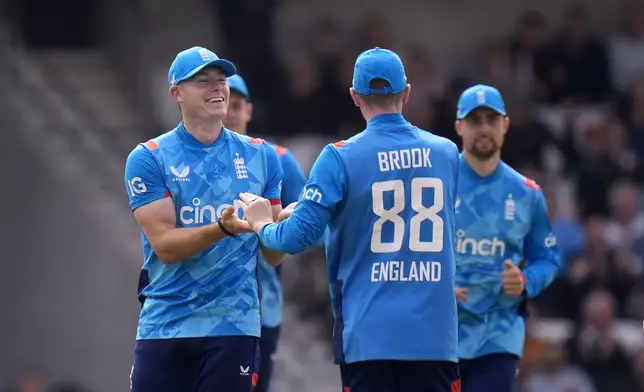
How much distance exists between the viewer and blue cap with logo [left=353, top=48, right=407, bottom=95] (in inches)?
310

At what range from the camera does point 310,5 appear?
63.3 ft

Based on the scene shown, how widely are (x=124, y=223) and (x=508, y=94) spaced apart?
171 inches

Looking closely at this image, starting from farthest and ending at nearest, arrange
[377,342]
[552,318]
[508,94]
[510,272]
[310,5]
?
[310,5] < [508,94] < [552,318] < [510,272] < [377,342]

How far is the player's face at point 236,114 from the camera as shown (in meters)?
10.6

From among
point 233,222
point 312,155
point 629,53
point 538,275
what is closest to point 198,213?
point 233,222

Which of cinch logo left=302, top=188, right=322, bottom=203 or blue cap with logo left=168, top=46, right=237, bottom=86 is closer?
cinch logo left=302, top=188, right=322, bottom=203

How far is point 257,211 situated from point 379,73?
3.08 feet

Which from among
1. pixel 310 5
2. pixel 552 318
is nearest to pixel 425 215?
pixel 552 318

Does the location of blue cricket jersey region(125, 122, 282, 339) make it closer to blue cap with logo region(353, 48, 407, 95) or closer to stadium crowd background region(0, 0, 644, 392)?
blue cap with logo region(353, 48, 407, 95)

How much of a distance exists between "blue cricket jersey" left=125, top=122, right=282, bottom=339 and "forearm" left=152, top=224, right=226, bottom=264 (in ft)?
0.30

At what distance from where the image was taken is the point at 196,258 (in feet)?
26.6

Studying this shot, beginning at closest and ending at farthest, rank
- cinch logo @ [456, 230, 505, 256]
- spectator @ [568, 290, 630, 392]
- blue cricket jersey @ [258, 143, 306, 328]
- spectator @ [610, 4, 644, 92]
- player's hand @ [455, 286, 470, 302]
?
player's hand @ [455, 286, 470, 302] → cinch logo @ [456, 230, 505, 256] → blue cricket jersey @ [258, 143, 306, 328] → spectator @ [568, 290, 630, 392] → spectator @ [610, 4, 644, 92]

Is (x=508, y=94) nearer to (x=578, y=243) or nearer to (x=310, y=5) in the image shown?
(x=578, y=243)

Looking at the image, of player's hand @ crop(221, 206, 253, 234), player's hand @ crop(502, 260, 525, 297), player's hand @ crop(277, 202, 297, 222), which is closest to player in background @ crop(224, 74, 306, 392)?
player's hand @ crop(502, 260, 525, 297)
